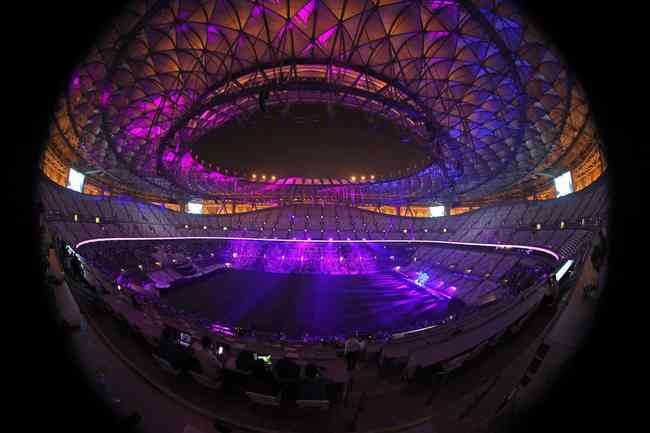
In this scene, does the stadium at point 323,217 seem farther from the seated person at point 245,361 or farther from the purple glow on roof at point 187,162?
the purple glow on roof at point 187,162

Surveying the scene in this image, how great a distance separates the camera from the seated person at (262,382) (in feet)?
12.6

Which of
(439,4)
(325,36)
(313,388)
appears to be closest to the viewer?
(313,388)

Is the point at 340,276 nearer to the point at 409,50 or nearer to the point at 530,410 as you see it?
the point at 409,50

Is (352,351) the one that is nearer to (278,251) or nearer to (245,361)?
(245,361)

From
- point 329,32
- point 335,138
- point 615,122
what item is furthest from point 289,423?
point 335,138

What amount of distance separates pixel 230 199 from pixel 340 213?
20.6m

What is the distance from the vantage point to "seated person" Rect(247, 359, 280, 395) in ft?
12.6

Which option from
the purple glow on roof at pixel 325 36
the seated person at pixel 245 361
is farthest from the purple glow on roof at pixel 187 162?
the seated person at pixel 245 361

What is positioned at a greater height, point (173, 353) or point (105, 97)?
point (105, 97)

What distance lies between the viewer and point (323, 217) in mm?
39594

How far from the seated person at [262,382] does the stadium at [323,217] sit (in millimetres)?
39

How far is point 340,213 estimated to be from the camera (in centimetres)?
3991

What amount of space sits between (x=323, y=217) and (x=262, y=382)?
35718mm

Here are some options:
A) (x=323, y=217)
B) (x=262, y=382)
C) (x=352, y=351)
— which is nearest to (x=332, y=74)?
(x=352, y=351)
